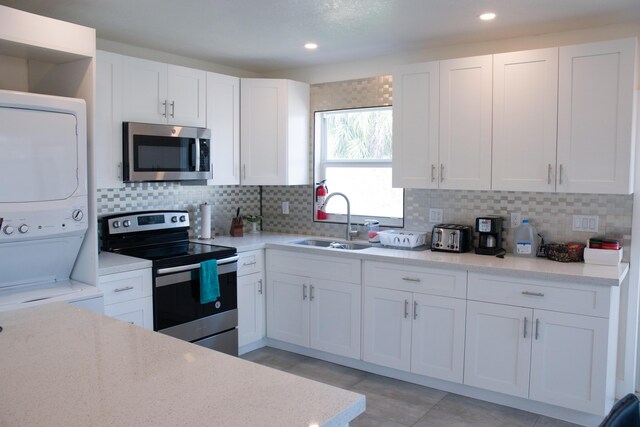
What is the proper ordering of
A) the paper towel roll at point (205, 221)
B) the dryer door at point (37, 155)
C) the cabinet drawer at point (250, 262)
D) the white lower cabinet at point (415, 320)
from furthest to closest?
the paper towel roll at point (205, 221) < the cabinet drawer at point (250, 262) < the white lower cabinet at point (415, 320) < the dryer door at point (37, 155)

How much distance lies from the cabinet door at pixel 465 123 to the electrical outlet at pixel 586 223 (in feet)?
2.03

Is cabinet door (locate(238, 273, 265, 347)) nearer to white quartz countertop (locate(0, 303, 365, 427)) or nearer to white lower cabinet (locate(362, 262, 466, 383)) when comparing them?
white lower cabinet (locate(362, 262, 466, 383))

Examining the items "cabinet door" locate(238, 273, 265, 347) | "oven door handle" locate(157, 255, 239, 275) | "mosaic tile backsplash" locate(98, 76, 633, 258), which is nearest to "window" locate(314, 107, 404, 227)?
"mosaic tile backsplash" locate(98, 76, 633, 258)

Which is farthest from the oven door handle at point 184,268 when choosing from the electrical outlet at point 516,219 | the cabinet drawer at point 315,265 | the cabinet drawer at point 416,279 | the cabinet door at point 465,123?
the electrical outlet at point 516,219

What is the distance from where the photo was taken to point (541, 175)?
3.30m

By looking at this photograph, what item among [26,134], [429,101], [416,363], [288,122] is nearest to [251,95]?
[288,122]

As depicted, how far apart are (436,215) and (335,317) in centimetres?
108

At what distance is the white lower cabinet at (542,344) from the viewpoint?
291 centimetres

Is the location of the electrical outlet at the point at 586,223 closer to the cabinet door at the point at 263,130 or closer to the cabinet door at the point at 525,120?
the cabinet door at the point at 525,120

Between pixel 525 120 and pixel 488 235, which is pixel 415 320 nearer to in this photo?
pixel 488 235

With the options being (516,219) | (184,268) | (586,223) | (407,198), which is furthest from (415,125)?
(184,268)

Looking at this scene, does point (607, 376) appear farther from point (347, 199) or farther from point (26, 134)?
point (26, 134)

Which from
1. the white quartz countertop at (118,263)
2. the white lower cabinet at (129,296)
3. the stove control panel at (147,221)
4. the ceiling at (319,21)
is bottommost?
the white lower cabinet at (129,296)

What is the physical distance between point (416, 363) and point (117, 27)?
292 centimetres
